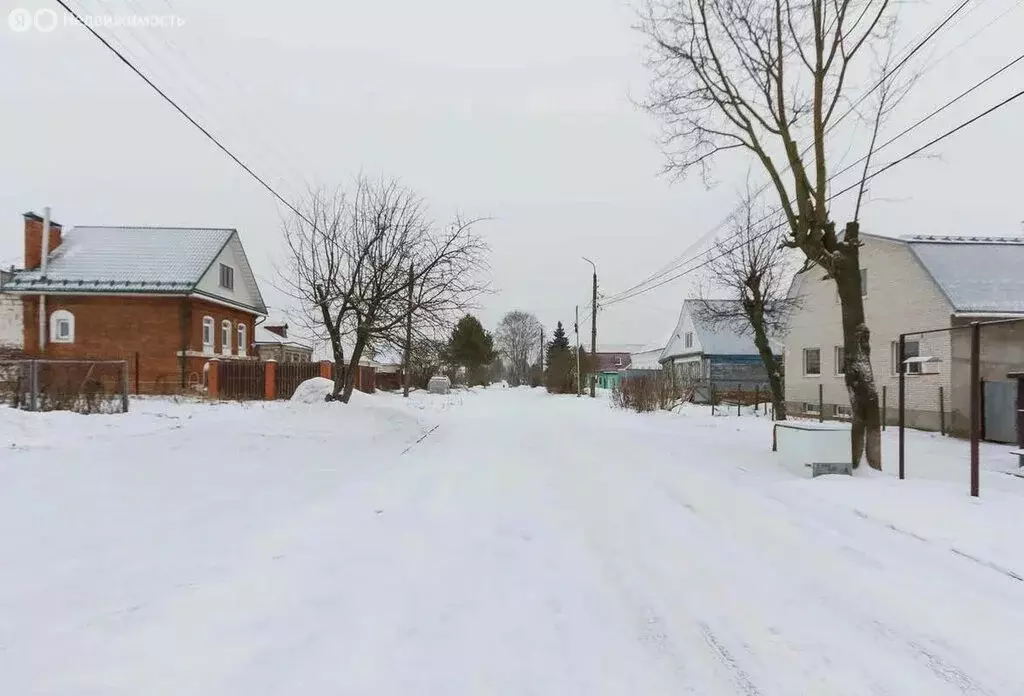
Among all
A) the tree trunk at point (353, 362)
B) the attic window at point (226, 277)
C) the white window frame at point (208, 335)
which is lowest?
the tree trunk at point (353, 362)

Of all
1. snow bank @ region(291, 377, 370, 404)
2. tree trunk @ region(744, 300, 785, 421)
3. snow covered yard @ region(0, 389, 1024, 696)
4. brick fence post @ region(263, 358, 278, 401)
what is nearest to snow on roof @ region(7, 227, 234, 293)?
brick fence post @ region(263, 358, 278, 401)

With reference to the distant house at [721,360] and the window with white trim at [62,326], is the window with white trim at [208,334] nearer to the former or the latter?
the window with white trim at [62,326]

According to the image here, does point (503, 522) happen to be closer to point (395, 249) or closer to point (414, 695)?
point (414, 695)

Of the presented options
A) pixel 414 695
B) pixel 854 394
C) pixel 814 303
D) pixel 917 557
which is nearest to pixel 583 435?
pixel 854 394

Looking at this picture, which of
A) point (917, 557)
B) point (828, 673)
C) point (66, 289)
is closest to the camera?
point (828, 673)

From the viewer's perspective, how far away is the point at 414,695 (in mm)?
2891

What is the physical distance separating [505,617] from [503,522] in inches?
89.6

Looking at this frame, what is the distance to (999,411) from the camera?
14406 mm

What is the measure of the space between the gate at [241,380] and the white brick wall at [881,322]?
1943 cm

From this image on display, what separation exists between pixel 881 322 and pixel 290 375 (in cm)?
2081

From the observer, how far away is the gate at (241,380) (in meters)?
21.6

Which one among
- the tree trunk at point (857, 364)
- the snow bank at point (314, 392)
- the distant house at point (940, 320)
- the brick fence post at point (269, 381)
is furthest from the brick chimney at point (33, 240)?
the distant house at point (940, 320)

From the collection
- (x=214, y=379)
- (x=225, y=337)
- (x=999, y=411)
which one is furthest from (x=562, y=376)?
(x=999, y=411)

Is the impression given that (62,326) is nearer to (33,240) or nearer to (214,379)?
(33,240)
